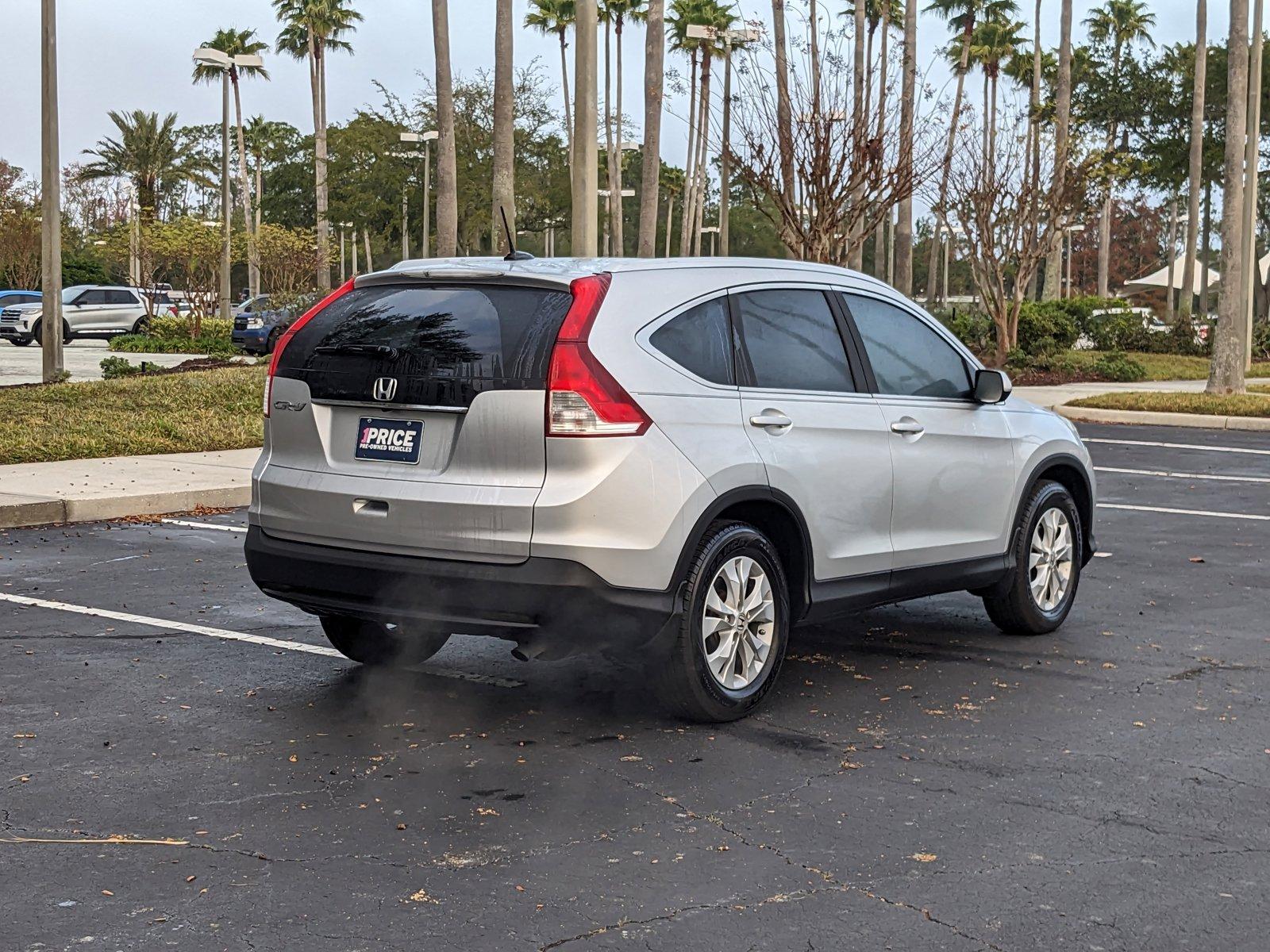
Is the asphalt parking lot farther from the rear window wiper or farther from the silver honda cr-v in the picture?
the rear window wiper

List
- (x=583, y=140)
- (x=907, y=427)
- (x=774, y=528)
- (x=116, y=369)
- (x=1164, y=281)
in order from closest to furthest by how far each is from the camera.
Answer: (x=774, y=528) → (x=907, y=427) → (x=583, y=140) → (x=116, y=369) → (x=1164, y=281)

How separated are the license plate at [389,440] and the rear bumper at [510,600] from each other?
368 millimetres

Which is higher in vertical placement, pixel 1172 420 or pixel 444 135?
pixel 444 135

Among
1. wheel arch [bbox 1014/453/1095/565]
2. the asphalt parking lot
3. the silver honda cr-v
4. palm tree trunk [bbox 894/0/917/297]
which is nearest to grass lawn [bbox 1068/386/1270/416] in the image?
palm tree trunk [bbox 894/0/917/297]

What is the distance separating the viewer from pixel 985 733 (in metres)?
6.06

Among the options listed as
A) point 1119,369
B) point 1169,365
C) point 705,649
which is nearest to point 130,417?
point 705,649

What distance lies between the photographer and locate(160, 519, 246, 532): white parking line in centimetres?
1155

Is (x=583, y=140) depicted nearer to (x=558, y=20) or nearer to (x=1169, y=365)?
(x=1169, y=365)

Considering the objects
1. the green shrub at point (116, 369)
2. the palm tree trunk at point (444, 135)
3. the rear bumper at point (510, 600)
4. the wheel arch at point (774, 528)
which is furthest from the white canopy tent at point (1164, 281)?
the rear bumper at point (510, 600)

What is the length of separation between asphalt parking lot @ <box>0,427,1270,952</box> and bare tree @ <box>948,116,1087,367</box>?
24.4 m

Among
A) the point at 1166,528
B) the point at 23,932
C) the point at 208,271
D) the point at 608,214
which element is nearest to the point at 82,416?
the point at 1166,528

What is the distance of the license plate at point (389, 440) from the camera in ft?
19.5

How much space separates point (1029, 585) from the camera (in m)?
7.82

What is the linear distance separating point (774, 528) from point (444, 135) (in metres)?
30.1
